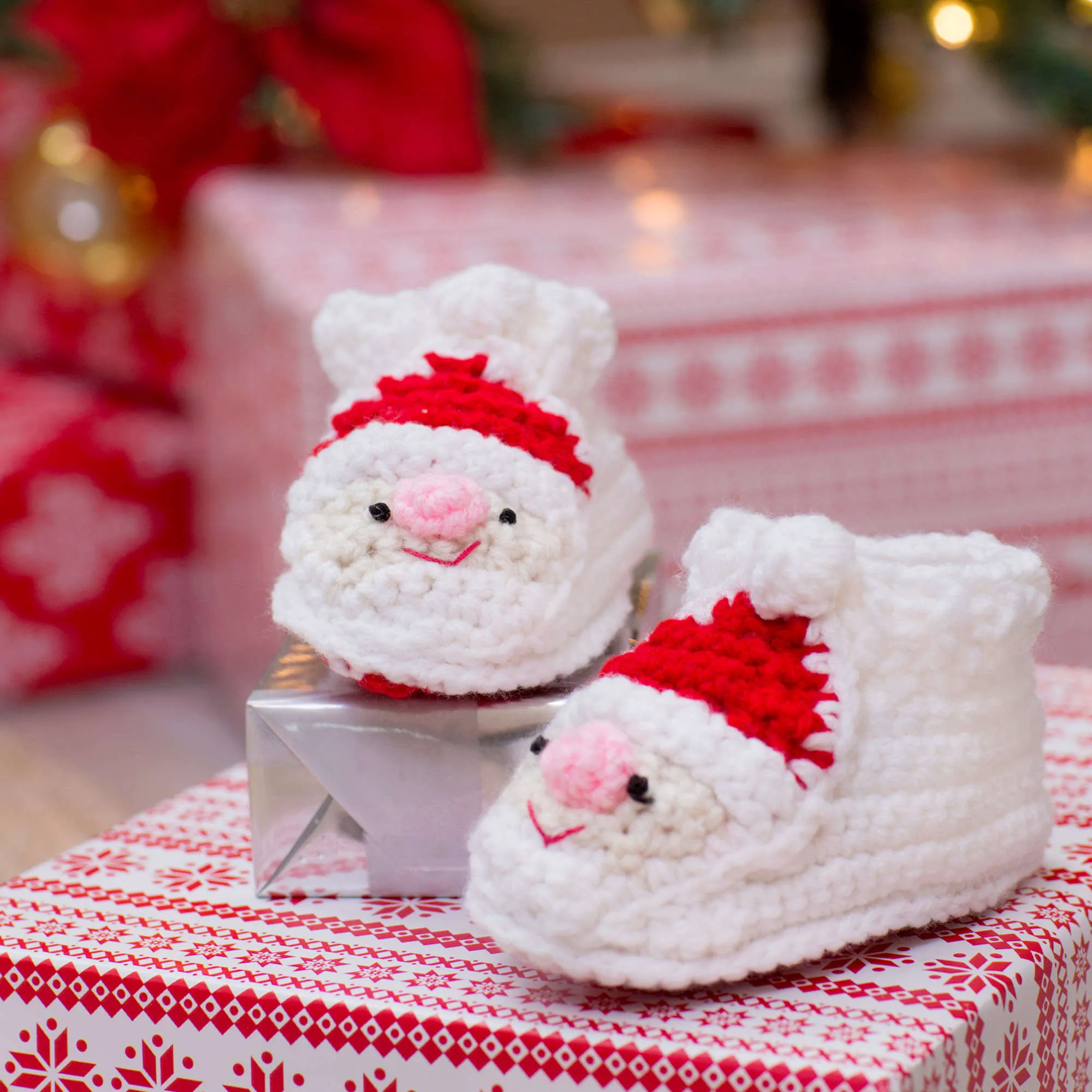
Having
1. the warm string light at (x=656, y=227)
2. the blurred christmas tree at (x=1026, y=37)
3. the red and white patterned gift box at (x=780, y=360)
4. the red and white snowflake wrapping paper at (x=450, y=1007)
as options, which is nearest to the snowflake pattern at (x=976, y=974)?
the red and white snowflake wrapping paper at (x=450, y=1007)

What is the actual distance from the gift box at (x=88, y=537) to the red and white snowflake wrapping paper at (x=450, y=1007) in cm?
63

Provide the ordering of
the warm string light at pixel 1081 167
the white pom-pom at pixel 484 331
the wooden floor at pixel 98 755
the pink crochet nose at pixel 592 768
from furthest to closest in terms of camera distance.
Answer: the warm string light at pixel 1081 167 → the wooden floor at pixel 98 755 → the white pom-pom at pixel 484 331 → the pink crochet nose at pixel 592 768

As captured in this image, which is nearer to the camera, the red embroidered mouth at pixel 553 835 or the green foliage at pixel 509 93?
the red embroidered mouth at pixel 553 835

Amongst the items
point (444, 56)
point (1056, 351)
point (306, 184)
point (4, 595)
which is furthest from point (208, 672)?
point (1056, 351)

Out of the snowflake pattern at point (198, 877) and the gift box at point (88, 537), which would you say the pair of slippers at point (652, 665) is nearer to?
the snowflake pattern at point (198, 877)

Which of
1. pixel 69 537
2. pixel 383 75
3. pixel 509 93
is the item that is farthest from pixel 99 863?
pixel 509 93

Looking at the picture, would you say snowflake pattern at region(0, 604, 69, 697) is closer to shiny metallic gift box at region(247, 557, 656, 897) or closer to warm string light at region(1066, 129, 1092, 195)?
shiny metallic gift box at region(247, 557, 656, 897)

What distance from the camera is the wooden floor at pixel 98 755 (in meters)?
0.91

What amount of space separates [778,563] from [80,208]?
2.82 feet

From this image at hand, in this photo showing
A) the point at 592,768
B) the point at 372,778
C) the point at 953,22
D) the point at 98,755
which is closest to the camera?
the point at 592,768

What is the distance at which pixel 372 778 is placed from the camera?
51 centimetres

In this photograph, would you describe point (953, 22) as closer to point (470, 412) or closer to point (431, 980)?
point (470, 412)

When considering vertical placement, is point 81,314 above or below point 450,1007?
above

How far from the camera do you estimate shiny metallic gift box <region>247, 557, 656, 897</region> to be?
19.8 inches
